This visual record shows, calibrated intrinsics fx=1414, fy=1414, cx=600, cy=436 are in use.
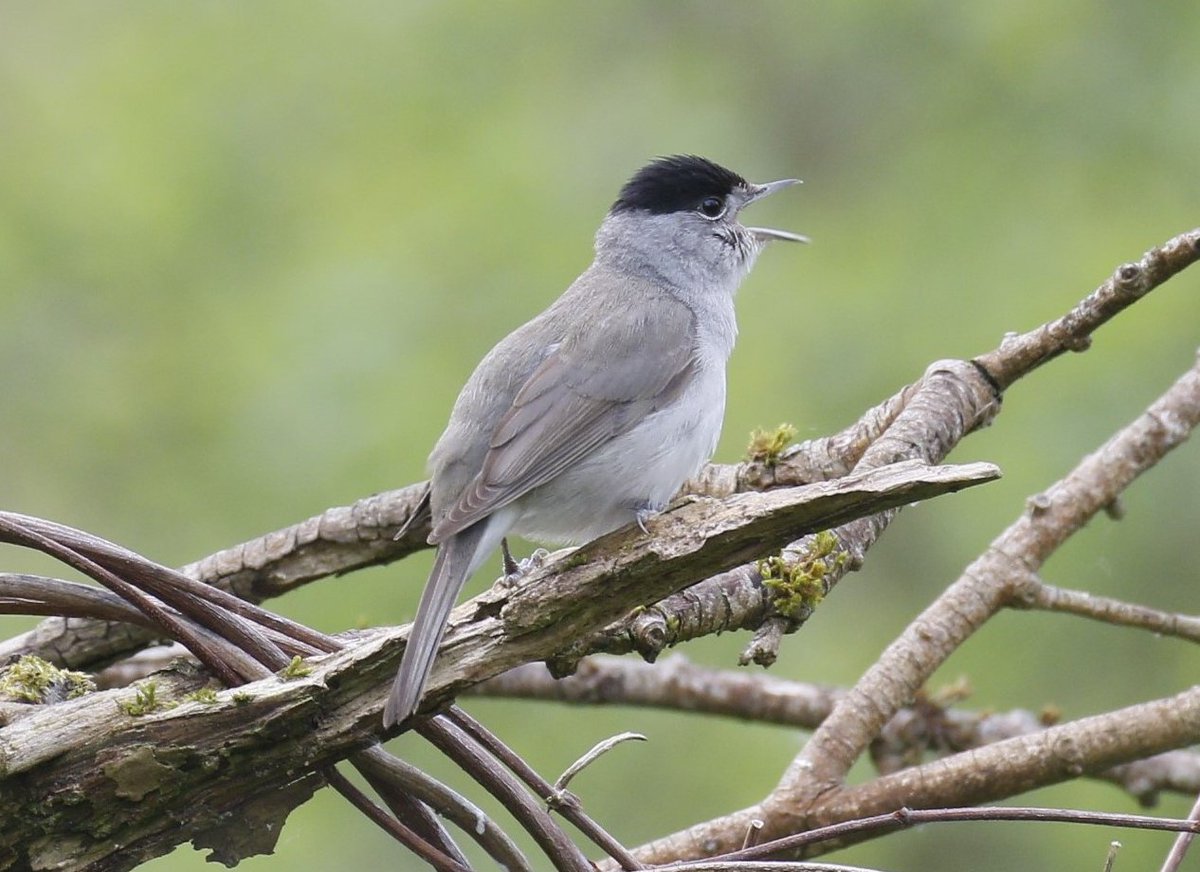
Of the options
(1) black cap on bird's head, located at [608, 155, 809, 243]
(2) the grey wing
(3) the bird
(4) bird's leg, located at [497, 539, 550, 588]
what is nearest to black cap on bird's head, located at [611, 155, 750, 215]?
(1) black cap on bird's head, located at [608, 155, 809, 243]

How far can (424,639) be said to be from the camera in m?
2.58

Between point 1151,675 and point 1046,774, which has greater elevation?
point 1151,675

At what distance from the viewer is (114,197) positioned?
26.3ft

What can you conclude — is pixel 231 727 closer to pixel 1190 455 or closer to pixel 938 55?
pixel 1190 455

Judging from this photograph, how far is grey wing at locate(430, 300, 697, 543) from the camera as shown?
3.78 metres

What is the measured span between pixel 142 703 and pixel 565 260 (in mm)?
5045

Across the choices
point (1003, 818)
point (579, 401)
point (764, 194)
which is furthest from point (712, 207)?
point (1003, 818)

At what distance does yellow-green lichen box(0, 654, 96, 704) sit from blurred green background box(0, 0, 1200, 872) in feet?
10.8

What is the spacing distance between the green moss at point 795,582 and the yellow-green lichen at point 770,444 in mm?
776

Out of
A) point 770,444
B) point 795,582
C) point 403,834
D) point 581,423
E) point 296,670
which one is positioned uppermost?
point 581,423

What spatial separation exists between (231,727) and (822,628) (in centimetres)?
491

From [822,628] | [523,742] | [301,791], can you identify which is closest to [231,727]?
[301,791]

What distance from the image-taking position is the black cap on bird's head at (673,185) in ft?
Answer: 18.1

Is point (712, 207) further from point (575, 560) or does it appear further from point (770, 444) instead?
point (575, 560)
